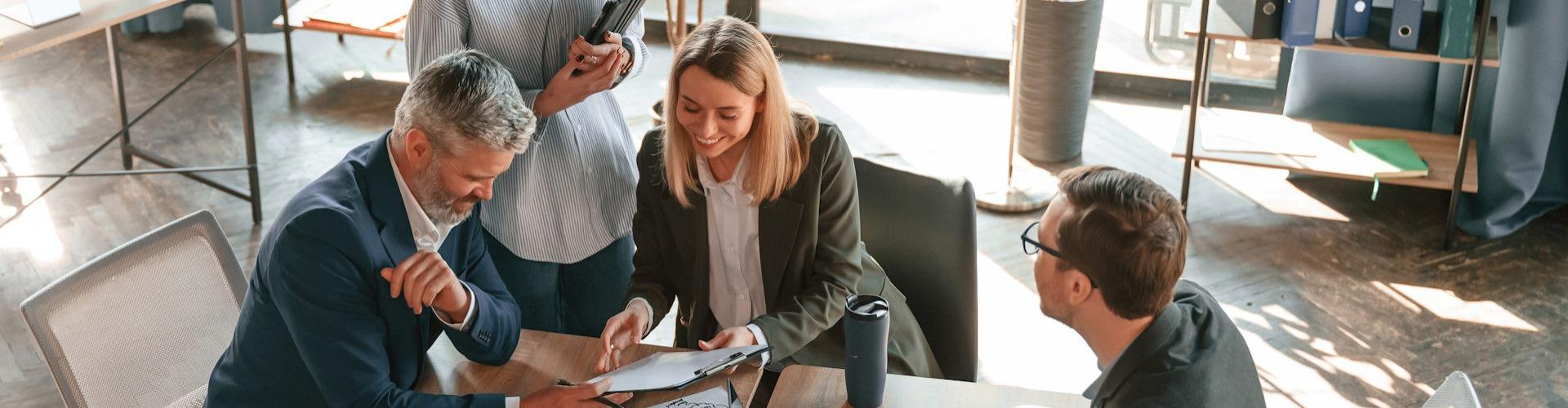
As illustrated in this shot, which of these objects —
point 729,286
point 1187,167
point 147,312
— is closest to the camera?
point 147,312

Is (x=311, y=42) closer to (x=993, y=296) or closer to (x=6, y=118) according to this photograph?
(x=6, y=118)

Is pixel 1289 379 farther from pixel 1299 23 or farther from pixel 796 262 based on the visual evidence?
pixel 796 262

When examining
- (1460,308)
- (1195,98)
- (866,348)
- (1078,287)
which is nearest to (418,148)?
(866,348)

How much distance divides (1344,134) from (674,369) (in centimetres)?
329

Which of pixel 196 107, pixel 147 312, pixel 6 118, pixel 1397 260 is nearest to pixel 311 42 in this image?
pixel 196 107

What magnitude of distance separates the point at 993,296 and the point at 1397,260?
1.29 metres

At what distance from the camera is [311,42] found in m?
6.50

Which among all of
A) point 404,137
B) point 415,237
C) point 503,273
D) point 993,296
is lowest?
point 993,296

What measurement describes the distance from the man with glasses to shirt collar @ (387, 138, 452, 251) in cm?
96

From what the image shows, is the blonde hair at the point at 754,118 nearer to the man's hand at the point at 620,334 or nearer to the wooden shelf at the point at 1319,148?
the man's hand at the point at 620,334

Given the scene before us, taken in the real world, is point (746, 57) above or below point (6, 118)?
above

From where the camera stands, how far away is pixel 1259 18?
433 centimetres

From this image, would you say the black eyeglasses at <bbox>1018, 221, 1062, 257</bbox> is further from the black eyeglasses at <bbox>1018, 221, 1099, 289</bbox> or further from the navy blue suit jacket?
the navy blue suit jacket

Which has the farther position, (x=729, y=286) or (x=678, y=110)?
(x=729, y=286)
